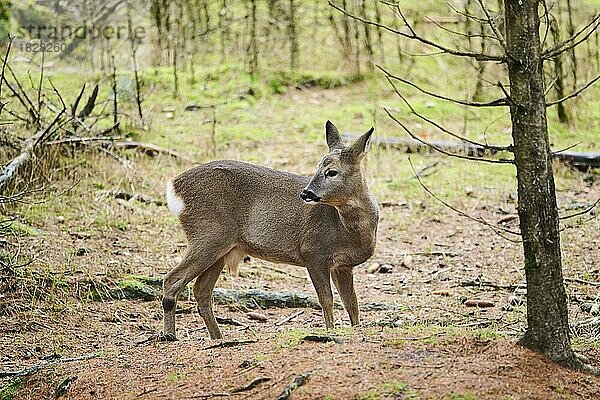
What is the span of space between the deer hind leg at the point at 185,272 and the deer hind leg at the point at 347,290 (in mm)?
918

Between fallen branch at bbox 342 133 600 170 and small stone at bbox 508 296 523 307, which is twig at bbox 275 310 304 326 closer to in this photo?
small stone at bbox 508 296 523 307

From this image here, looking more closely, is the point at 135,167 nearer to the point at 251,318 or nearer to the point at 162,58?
the point at 251,318

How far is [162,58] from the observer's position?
51.1 feet

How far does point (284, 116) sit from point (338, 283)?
26.3 ft

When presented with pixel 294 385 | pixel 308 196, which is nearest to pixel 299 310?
pixel 308 196

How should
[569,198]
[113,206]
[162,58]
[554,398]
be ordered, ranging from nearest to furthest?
[554,398] < [113,206] < [569,198] < [162,58]

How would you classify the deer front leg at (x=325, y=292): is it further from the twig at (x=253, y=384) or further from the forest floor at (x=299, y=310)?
the twig at (x=253, y=384)

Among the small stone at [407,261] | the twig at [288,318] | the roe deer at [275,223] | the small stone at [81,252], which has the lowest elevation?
the twig at [288,318]

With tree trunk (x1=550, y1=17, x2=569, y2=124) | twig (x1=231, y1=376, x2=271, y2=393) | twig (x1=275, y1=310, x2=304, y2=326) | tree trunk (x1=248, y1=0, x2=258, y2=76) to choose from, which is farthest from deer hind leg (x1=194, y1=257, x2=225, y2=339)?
tree trunk (x1=248, y1=0, x2=258, y2=76)

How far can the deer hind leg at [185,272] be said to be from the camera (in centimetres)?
627

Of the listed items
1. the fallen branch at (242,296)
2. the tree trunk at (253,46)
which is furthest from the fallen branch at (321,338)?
the tree trunk at (253,46)

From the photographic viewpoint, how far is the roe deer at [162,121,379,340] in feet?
20.7

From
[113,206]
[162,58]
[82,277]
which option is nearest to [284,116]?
[162,58]

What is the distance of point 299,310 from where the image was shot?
24.6 ft
